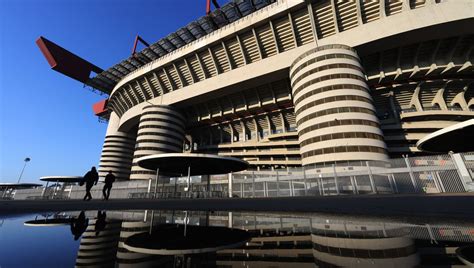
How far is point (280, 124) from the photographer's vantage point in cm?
4959

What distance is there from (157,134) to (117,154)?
2188 cm

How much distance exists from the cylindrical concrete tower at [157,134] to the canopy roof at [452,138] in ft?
140

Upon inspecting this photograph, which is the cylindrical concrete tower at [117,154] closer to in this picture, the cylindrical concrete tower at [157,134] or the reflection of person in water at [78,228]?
the cylindrical concrete tower at [157,134]

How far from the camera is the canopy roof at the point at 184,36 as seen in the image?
136 feet

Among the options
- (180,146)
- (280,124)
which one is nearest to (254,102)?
(280,124)

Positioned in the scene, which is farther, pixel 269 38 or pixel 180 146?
pixel 180 146

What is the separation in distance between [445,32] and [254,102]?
3135cm

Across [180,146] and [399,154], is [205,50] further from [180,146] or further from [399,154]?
[399,154]

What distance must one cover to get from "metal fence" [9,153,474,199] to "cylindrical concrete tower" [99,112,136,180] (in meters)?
41.8

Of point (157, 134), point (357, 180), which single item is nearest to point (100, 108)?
point (157, 134)

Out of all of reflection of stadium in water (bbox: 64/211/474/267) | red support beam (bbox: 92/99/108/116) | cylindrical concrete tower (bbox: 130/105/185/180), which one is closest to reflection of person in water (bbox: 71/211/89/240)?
reflection of stadium in water (bbox: 64/211/474/267)

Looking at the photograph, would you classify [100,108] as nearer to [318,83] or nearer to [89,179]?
[318,83]

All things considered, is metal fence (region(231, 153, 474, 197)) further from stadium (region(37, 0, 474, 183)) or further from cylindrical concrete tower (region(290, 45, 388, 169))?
cylindrical concrete tower (region(290, 45, 388, 169))

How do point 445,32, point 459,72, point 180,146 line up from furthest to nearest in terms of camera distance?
point 180,146 < point 459,72 < point 445,32
